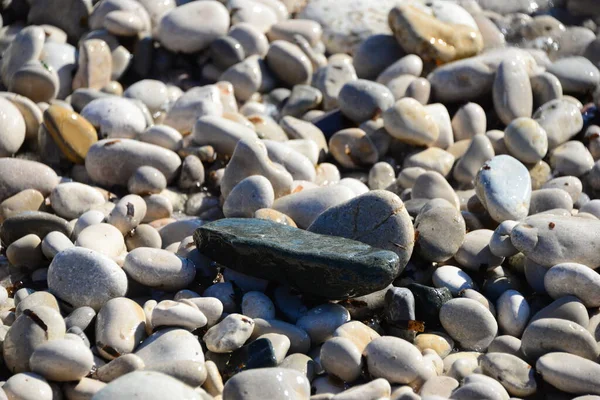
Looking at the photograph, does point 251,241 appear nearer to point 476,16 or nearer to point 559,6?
point 476,16

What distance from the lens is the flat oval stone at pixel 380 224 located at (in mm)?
3674

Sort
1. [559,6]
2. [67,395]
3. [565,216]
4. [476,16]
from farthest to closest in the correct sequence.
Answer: [559,6] < [476,16] < [565,216] < [67,395]

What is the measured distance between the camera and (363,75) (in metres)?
6.02

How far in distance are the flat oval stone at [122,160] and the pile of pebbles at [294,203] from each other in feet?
0.04

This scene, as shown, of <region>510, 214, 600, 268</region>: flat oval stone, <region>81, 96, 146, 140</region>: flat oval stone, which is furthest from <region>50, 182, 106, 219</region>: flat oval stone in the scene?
<region>510, 214, 600, 268</region>: flat oval stone

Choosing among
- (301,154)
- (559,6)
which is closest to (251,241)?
(301,154)

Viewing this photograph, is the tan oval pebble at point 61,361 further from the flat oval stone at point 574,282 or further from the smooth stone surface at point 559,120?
the smooth stone surface at point 559,120

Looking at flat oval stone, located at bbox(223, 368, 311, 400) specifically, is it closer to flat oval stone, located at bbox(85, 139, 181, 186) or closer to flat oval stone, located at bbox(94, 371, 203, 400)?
flat oval stone, located at bbox(94, 371, 203, 400)

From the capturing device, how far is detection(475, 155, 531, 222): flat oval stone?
13.6 ft

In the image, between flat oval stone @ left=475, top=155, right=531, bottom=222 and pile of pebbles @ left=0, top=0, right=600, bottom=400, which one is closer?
pile of pebbles @ left=0, top=0, right=600, bottom=400

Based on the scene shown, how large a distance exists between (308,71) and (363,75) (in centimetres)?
45

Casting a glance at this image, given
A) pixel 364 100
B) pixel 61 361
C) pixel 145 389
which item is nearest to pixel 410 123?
pixel 364 100

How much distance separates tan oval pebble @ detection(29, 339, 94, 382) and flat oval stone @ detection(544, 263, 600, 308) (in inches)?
77.7

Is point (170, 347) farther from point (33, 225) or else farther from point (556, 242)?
point (556, 242)
